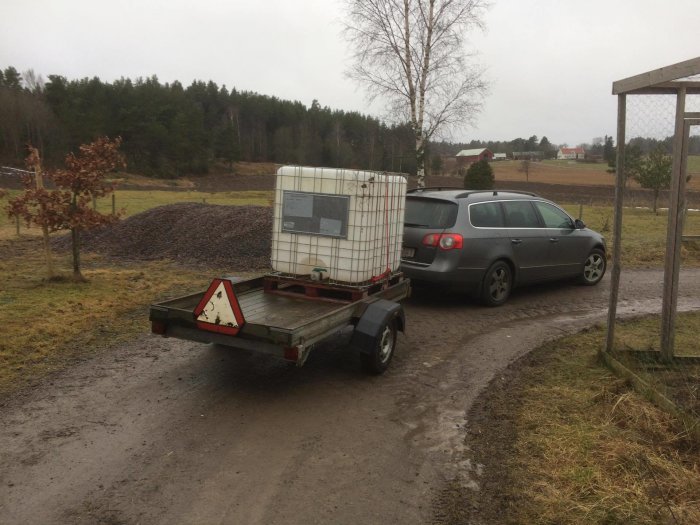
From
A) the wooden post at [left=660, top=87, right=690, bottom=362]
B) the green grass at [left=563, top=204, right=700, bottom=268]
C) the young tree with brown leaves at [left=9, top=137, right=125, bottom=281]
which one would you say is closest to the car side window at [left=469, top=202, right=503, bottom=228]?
the wooden post at [left=660, top=87, right=690, bottom=362]

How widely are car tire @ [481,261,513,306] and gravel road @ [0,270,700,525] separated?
1455 millimetres

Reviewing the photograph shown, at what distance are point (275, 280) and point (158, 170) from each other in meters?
66.9

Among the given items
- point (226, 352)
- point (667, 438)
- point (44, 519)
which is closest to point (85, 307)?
point (226, 352)

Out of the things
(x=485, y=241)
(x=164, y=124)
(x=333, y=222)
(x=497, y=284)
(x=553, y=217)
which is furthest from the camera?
(x=164, y=124)

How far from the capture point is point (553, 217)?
9.33 m

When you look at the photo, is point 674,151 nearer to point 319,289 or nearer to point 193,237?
point 319,289

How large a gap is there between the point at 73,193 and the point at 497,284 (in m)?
6.89

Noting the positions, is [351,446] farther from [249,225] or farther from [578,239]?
[249,225]

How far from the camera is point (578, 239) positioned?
963 cm

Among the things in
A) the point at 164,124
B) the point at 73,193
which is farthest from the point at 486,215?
the point at 164,124

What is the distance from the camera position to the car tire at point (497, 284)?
815cm

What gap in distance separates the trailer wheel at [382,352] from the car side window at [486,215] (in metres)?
2.91

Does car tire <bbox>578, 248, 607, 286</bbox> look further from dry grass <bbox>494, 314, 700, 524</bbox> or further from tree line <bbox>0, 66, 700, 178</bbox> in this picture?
tree line <bbox>0, 66, 700, 178</bbox>

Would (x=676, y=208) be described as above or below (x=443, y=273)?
above
